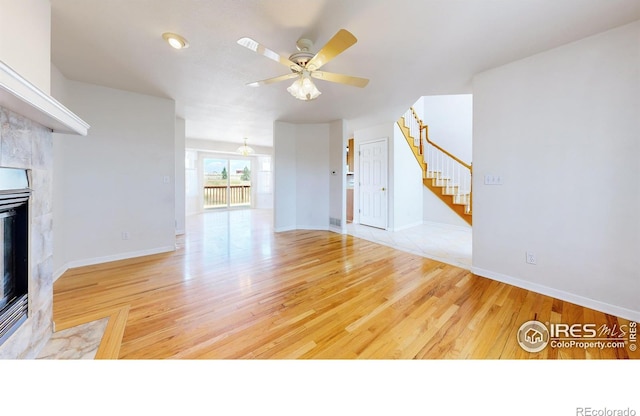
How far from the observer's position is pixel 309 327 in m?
1.74

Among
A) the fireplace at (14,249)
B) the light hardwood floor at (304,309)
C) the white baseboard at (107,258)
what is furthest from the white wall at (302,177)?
the fireplace at (14,249)

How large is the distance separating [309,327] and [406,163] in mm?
4766

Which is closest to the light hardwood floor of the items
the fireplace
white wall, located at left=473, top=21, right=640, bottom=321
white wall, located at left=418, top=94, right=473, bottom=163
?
white wall, located at left=473, top=21, right=640, bottom=321

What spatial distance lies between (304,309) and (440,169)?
5423 millimetres

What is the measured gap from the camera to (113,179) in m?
3.19

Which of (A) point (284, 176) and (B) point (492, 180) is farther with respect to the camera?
(A) point (284, 176)

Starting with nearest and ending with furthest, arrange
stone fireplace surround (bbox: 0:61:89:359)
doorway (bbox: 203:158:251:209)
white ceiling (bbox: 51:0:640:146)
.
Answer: stone fireplace surround (bbox: 0:61:89:359)
white ceiling (bbox: 51:0:640:146)
doorway (bbox: 203:158:251:209)

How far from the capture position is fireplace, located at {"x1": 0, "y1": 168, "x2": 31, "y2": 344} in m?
1.22

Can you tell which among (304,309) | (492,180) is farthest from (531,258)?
(304,309)

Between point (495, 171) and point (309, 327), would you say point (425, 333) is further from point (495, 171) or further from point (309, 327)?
point (495, 171)

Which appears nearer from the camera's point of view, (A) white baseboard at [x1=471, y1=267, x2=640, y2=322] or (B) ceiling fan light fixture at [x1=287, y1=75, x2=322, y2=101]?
(A) white baseboard at [x1=471, y1=267, x2=640, y2=322]

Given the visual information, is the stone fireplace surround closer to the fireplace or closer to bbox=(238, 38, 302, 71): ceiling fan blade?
the fireplace

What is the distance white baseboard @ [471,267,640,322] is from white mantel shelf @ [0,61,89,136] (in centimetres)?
388

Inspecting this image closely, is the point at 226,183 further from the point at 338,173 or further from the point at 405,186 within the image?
the point at 405,186
